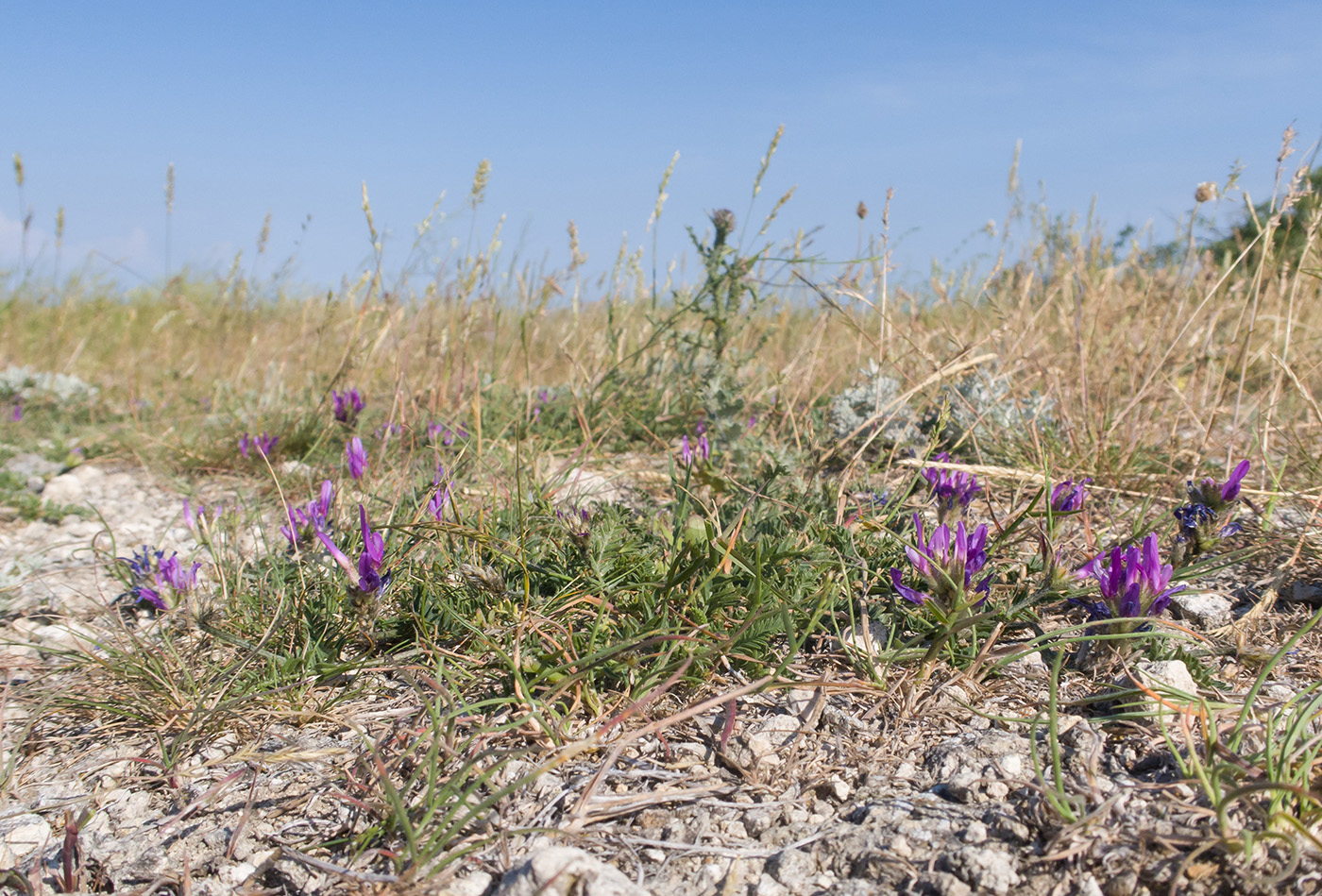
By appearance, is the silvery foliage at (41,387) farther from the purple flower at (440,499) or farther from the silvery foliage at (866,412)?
the silvery foliage at (866,412)

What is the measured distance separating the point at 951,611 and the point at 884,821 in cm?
51

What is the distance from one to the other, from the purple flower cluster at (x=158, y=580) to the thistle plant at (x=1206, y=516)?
250 cm

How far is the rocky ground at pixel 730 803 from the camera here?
4.13ft

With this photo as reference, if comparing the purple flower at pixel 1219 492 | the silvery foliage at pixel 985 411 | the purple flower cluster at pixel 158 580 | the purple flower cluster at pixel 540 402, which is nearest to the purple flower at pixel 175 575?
the purple flower cluster at pixel 158 580

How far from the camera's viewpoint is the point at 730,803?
1454 mm

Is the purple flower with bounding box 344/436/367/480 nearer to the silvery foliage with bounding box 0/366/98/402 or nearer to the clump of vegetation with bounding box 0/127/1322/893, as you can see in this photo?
the clump of vegetation with bounding box 0/127/1322/893

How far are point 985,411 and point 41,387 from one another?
5691 millimetres

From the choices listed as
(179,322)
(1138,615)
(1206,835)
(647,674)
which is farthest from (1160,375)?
(179,322)

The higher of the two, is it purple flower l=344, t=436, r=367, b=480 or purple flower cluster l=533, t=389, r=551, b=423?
purple flower cluster l=533, t=389, r=551, b=423

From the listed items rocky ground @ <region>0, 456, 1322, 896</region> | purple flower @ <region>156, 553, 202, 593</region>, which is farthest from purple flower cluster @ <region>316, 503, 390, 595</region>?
purple flower @ <region>156, 553, 202, 593</region>

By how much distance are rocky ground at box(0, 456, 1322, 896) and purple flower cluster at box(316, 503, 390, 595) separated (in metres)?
0.22

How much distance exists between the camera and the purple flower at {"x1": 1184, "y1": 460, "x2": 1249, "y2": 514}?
202 cm

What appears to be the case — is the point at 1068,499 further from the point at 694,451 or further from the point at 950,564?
the point at 694,451

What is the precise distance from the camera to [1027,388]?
11.5ft
